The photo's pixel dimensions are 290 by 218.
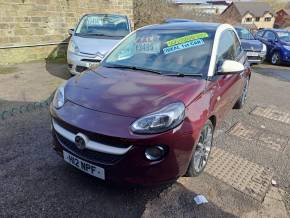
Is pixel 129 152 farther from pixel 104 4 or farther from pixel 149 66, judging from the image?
pixel 104 4

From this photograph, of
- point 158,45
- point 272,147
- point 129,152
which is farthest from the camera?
point 272,147

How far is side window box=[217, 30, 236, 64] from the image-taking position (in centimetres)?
361

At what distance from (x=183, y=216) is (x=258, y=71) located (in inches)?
372

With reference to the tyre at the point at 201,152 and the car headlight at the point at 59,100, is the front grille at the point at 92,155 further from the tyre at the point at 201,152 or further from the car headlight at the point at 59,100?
the tyre at the point at 201,152

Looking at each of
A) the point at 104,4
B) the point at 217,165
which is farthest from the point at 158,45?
the point at 104,4

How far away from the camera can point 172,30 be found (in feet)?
12.6

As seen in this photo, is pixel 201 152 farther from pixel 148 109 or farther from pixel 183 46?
pixel 183 46

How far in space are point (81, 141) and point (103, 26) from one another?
5.94m

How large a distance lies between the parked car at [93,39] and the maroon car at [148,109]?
2625 mm

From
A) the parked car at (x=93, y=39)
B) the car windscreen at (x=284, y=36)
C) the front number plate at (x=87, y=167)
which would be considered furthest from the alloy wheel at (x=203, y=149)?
the car windscreen at (x=284, y=36)

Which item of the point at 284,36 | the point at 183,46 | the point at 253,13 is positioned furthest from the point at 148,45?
the point at 253,13

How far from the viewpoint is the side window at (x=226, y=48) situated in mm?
3613

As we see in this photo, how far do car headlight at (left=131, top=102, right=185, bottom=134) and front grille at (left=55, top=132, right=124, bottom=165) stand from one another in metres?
0.30

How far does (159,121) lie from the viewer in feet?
8.00
